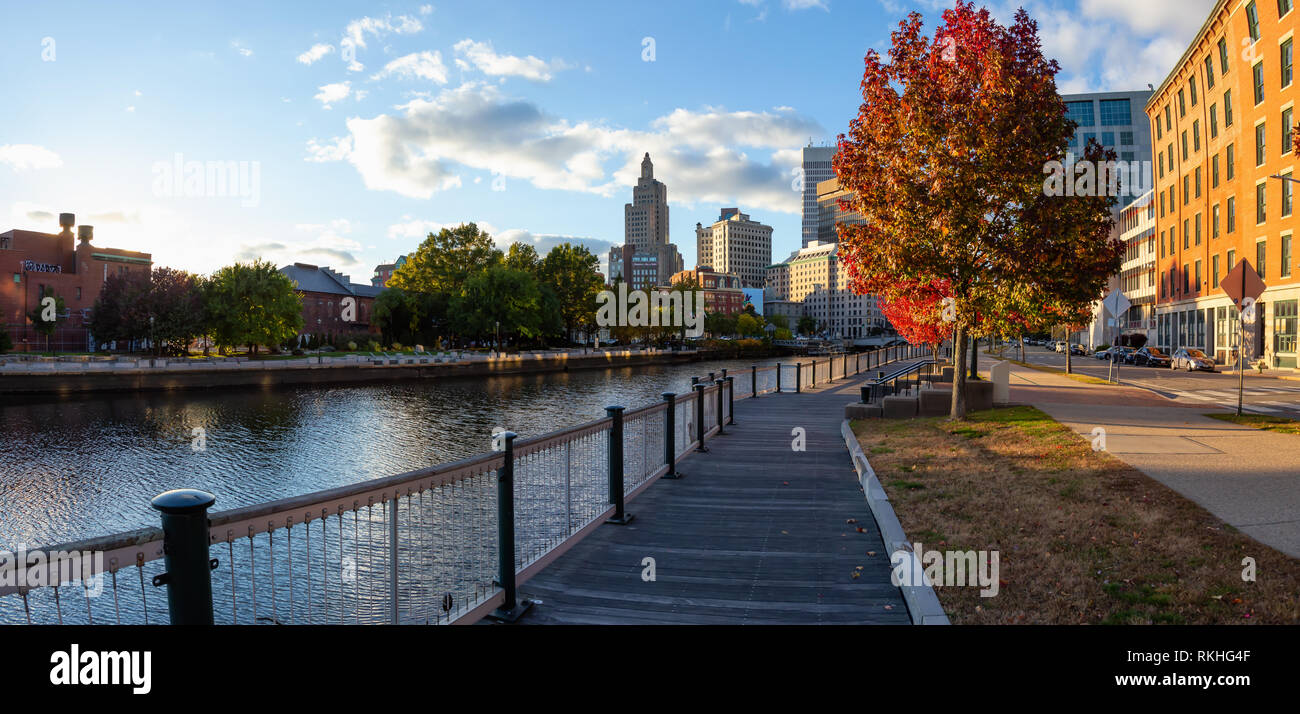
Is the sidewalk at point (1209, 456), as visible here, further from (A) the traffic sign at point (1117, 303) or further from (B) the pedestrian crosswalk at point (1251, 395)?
(A) the traffic sign at point (1117, 303)

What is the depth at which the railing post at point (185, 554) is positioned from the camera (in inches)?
125

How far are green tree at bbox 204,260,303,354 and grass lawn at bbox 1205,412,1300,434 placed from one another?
63087mm

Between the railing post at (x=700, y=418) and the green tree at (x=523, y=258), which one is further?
the green tree at (x=523, y=258)

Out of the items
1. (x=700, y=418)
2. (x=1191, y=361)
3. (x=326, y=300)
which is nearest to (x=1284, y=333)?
(x=1191, y=361)

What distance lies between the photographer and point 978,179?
14.2m

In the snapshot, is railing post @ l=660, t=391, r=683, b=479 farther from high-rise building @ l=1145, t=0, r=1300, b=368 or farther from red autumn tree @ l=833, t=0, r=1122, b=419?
high-rise building @ l=1145, t=0, r=1300, b=368

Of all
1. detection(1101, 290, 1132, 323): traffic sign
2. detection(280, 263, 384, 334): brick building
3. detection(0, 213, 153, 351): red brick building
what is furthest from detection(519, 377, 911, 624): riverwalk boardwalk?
detection(280, 263, 384, 334): brick building

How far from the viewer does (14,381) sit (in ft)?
128

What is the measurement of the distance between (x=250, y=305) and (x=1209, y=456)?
64865mm

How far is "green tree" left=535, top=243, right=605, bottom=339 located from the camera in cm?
9469

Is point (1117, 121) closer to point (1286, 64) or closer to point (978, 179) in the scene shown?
point (1286, 64)

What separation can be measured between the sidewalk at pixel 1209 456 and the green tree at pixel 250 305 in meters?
58.9

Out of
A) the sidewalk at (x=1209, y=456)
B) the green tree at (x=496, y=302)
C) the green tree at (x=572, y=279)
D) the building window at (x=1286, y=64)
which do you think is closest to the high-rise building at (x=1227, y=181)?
the building window at (x=1286, y=64)
